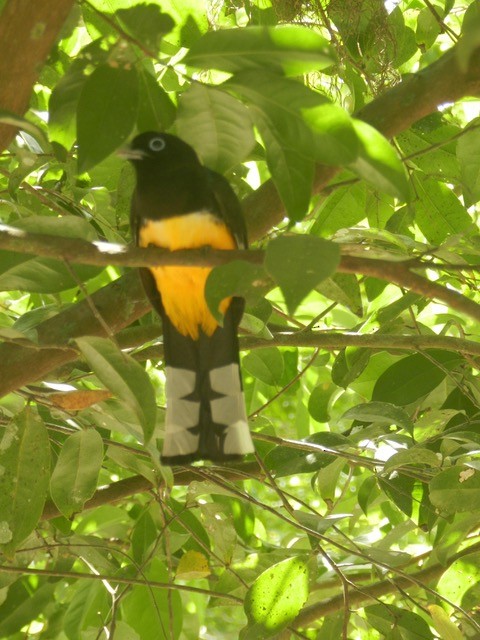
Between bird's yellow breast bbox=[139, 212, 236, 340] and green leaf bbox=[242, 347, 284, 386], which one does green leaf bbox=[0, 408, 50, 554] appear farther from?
green leaf bbox=[242, 347, 284, 386]

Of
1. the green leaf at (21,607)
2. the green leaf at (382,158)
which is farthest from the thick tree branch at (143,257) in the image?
the green leaf at (21,607)

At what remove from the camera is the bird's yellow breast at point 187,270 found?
267 centimetres

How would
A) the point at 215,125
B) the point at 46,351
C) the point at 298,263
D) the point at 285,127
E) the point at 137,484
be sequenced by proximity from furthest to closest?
the point at 137,484, the point at 46,351, the point at 215,125, the point at 285,127, the point at 298,263

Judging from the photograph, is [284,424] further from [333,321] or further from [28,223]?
[28,223]

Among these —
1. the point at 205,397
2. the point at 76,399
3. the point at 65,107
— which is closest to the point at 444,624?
the point at 205,397

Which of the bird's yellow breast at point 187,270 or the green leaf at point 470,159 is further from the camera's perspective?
the bird's yellow breast at point 187,270

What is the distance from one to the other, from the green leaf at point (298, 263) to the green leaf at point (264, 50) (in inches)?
11.3

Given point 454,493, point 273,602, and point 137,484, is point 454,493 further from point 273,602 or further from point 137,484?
point 137,484

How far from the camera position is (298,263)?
1445 millimetres

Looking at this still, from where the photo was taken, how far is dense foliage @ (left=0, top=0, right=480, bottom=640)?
5.50 feet

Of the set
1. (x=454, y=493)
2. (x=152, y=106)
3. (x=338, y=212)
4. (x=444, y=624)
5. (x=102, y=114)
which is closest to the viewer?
(x=102, y=114)

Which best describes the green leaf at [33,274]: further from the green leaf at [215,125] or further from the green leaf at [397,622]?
the green leaf at [397,622]

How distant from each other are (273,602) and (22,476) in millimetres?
734

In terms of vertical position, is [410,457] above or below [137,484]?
above
